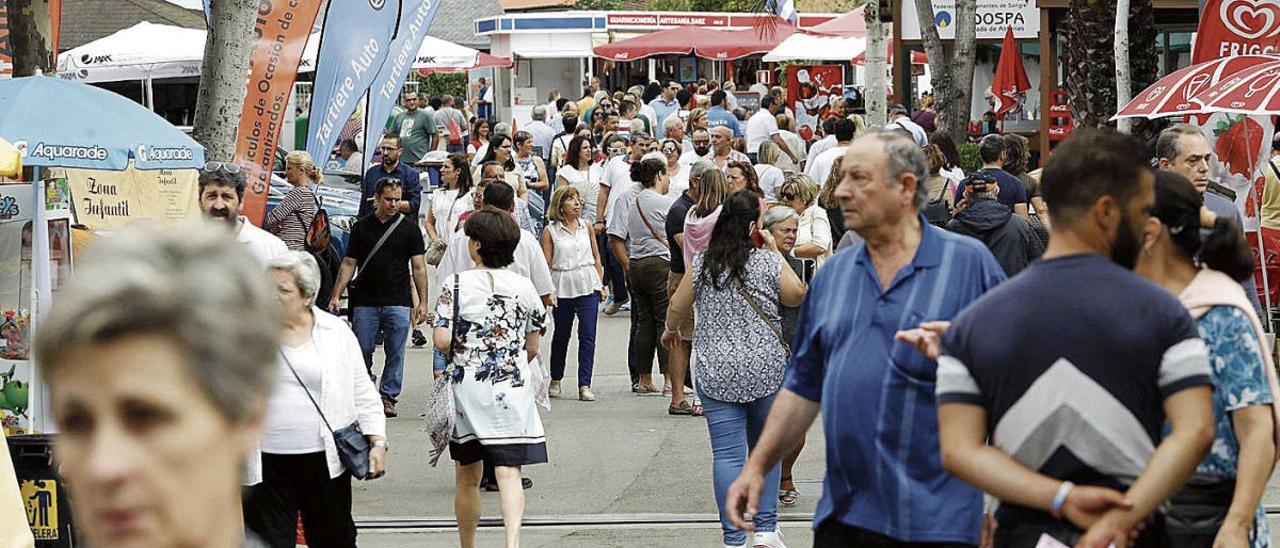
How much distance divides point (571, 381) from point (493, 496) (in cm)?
418

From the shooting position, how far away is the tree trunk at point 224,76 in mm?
10156

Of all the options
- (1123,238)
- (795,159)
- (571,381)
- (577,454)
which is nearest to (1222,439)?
(1123,238)

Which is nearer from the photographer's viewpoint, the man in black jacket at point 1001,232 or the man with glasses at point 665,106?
the man in black jacket at point 1001,232

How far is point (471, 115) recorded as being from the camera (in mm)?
36844

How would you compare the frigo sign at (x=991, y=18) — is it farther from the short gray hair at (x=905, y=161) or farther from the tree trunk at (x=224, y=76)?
the short gray hair at (x=905, y=161)

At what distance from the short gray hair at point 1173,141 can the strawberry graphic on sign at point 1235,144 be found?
579cm

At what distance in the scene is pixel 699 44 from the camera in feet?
125

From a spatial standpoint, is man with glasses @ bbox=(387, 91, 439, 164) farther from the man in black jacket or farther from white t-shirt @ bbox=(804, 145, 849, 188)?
the man in black jacket

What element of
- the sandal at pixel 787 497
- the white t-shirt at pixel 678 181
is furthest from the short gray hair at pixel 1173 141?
the white t-shirt at pixel 678 181

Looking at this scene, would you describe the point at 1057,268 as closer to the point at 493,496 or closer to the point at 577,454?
the point at 493,496

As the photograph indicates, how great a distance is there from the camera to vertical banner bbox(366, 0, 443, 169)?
36.0 ft

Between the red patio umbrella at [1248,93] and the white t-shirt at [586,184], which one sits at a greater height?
the red patio umbrella at [1248,93]

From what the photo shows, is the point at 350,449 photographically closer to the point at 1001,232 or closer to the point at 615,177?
the point at 1001,232

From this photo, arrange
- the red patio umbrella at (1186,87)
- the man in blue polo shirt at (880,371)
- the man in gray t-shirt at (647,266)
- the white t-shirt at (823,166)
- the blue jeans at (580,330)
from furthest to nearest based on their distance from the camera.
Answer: the white t-shirt at (823,166) < the man in gray t-shirt at (647,266) < the blue jeans at (580,330) < the red patio umbrella at (1186,87) < the man in blue polo shirt at (880,371)
